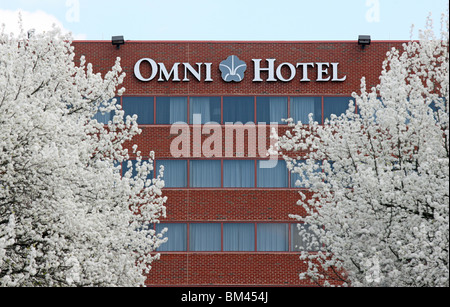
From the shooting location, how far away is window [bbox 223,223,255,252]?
40.2 meters

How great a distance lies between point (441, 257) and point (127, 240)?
31.9 ft

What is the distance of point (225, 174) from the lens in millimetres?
40781

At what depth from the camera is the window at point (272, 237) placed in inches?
1582

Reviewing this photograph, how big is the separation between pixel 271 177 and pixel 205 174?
358 centimetres

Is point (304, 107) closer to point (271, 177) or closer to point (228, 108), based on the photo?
point (228, 108)

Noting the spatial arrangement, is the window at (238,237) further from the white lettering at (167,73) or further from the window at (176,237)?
the white lettering at (167,73)

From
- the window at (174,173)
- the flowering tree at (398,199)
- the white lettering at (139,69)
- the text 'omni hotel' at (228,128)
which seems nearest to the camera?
the flowering tree at (398,199)

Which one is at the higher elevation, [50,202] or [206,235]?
[50,202]

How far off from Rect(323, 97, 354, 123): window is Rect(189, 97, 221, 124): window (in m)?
5.85

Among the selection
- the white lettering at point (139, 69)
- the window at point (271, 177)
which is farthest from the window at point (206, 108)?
the window at point (271, 177)

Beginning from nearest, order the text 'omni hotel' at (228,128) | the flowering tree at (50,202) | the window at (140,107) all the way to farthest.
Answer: the flowering tree at (50,202) → the text 'omni hotel' at (228,128) → the window at (140,107)

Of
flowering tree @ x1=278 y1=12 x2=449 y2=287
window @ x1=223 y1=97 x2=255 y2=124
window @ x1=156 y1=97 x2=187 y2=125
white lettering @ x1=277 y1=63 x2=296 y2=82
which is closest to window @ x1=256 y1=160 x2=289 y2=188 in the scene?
window @ x1=223 y1=97 x2=255 y2=124

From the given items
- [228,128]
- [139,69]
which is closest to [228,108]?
[228,128]

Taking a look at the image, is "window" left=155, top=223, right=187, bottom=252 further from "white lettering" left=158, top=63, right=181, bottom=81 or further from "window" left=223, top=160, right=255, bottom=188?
"white lettering" left=158, top=63, right=181, bottom=81
